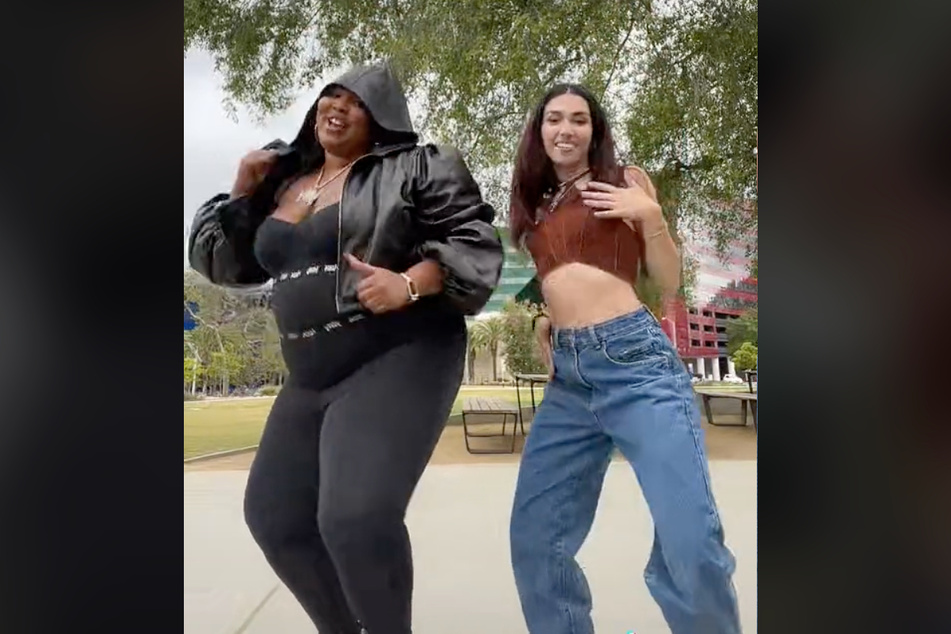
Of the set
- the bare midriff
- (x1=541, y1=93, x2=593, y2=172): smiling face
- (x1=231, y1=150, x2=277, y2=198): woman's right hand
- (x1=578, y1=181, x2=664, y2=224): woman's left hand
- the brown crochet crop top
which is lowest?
the bare midriff

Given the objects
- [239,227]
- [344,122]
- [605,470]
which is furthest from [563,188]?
[239,227]

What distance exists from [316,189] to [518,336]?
2.40ft

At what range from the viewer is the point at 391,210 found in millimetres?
2576

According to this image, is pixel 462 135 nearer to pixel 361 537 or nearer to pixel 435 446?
pixel 435 446

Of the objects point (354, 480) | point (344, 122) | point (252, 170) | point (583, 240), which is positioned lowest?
point (354, 480)

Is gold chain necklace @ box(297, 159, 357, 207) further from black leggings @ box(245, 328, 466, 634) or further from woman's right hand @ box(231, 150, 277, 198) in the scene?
black leggings @ box(245, 328, 466, 634)

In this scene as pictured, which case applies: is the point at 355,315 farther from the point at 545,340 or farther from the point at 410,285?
Result: the point at 545,340

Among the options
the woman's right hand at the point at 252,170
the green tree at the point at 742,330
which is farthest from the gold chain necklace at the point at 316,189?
the green tree at the point at 742,330

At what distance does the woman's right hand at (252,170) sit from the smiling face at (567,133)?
0.81 m

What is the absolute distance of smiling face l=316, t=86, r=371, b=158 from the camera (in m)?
2.64

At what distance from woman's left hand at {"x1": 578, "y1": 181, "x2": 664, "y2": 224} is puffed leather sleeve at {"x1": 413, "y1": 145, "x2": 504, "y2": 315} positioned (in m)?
0.29

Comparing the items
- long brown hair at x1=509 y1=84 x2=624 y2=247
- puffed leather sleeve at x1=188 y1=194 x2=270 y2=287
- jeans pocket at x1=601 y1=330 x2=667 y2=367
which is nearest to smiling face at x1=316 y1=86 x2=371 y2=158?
puffed leather sleeve at x1=188 y1=194 x2=270 y2=287

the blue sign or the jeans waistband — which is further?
the blue sign
